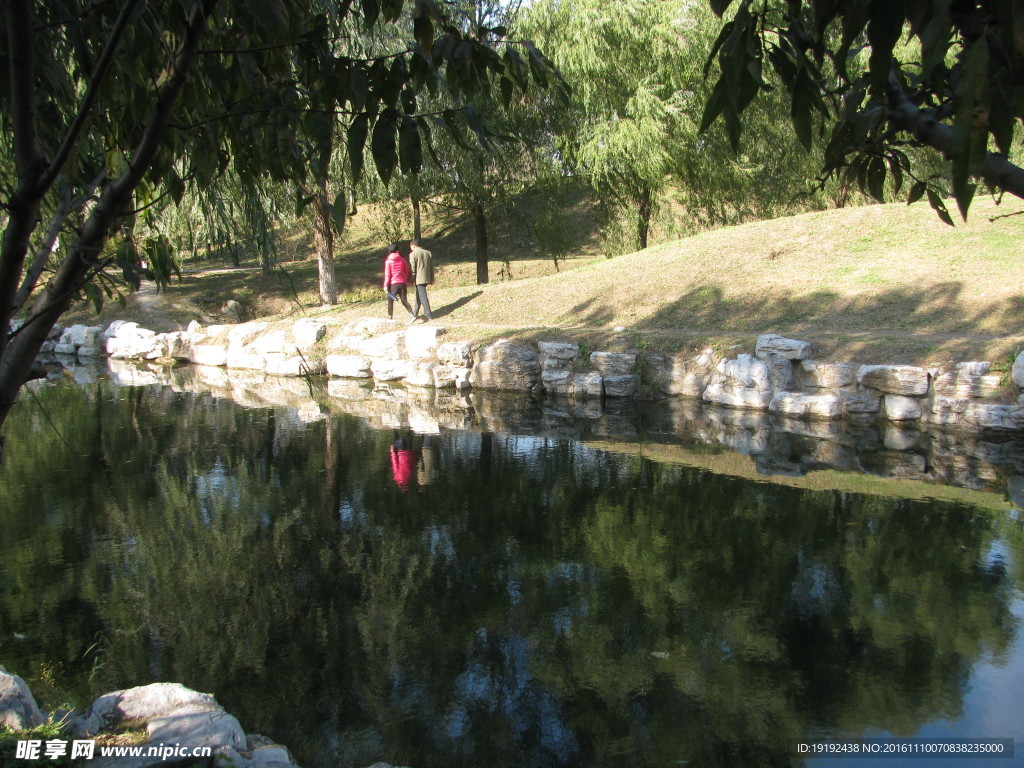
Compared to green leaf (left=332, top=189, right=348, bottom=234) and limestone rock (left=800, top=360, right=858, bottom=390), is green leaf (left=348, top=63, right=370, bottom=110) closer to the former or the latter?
green leaf (left=332, top=189, right=348, bottom=234)

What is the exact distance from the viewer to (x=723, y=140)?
1831 centimetres

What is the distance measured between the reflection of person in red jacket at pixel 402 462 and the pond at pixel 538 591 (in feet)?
0.16

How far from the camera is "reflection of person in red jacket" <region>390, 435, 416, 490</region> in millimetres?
8125

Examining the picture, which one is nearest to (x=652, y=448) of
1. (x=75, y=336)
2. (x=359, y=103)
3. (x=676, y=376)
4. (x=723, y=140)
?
(x=676, y=376)

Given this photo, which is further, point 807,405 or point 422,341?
point 422,341

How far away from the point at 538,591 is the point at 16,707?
2.97 m

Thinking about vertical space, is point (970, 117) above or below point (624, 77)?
below

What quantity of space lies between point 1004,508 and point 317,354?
1169 centimetres

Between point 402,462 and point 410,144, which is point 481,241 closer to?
point 402,462

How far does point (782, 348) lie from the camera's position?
11.1 metres

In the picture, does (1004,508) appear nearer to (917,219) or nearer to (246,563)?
(246,563)

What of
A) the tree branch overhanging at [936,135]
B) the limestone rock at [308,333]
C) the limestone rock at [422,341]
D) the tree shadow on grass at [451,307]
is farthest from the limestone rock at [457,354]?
the tree branch overhanging at [936,135]

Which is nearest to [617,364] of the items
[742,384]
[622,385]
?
[622,385]

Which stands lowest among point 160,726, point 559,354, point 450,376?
point 160,726
